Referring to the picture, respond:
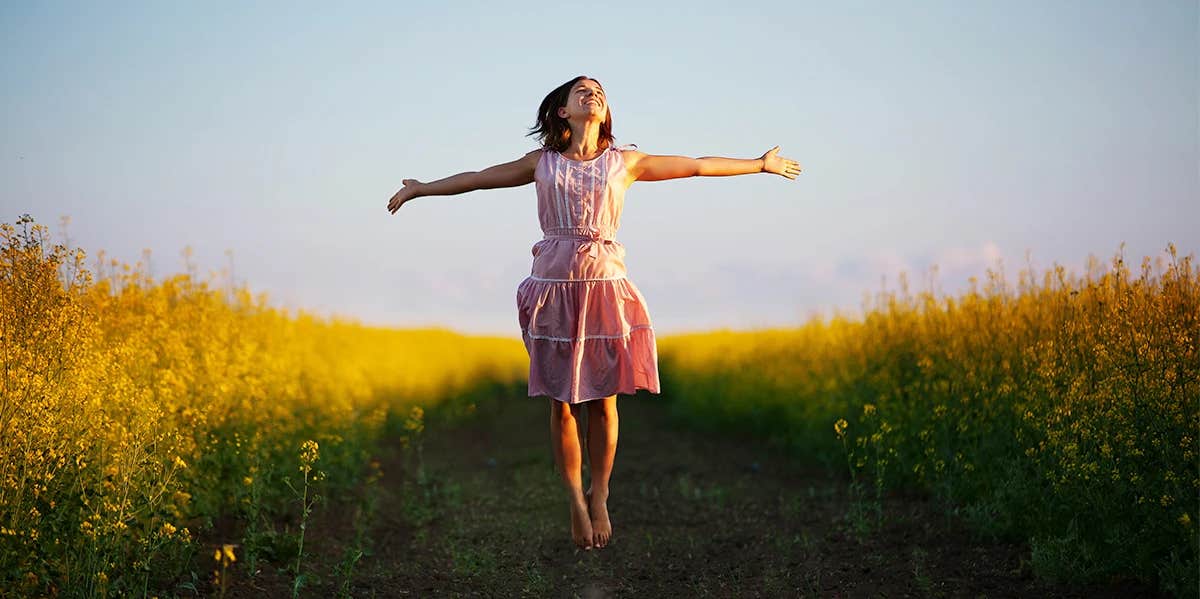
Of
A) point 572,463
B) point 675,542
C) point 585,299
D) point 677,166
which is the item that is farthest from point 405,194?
point 675,542

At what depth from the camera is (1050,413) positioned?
599cm

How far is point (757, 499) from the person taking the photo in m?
9.21

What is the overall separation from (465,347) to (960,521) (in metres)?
19.0

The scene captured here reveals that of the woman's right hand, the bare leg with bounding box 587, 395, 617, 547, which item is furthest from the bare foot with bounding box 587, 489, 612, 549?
the woman's right hand

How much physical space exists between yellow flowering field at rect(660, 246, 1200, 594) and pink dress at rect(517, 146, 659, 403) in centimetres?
200

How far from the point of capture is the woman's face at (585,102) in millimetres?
5410

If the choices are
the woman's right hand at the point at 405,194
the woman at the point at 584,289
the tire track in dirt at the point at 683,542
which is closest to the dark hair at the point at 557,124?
the woman at the point at 584,289

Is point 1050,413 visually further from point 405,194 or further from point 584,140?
point 405,194

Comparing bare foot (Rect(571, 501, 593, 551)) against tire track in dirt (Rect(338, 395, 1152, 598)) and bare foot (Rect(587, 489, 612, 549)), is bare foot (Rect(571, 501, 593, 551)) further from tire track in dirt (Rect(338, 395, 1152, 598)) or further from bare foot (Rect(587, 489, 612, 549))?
tire track in dirt (Rect(338, 395, 1152, 598))

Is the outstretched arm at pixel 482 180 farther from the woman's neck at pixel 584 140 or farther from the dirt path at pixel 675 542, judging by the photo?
the dirt path at pixel 675 542

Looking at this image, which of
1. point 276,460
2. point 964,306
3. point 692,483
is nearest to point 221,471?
point 276,460

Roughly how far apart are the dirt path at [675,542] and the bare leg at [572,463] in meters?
1.04

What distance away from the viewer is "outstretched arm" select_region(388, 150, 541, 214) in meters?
5.54

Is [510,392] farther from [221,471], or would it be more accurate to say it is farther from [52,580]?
[52,580]
